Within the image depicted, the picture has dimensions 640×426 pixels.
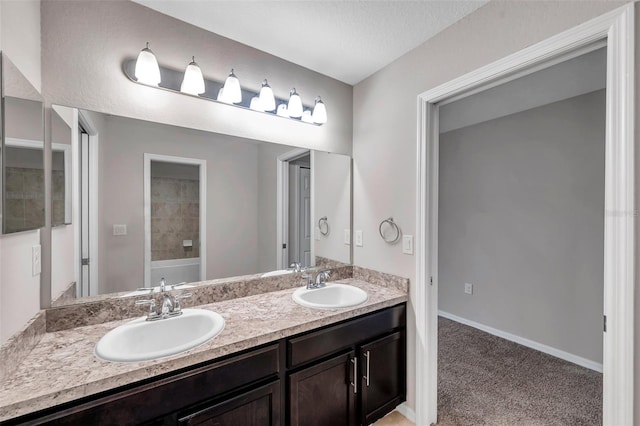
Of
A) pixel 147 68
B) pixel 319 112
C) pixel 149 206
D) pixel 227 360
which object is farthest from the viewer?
pixel 319 112

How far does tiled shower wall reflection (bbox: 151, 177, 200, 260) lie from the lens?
62.3 inches

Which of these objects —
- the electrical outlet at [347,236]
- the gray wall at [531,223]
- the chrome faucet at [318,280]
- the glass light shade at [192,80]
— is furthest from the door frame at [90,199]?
the gray wall at [531,223]

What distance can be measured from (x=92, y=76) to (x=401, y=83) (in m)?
1.80

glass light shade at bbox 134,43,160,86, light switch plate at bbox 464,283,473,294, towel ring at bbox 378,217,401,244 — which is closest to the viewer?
glass light shade at bbox 134,43,160,86

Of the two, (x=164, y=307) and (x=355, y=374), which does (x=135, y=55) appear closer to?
(x=164, y=307)

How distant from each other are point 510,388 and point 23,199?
10.2 ft

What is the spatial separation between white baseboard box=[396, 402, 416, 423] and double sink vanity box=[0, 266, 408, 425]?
86 mm

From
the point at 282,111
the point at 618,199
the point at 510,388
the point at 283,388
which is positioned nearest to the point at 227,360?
the point at 283,388

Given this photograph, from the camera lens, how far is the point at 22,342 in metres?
1.04

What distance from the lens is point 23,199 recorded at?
1043 mm

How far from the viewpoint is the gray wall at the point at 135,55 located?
1.33 meters

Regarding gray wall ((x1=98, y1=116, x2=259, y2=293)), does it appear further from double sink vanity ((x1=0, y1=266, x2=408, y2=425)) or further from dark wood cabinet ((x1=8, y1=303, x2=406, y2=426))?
dark wood cabinet ((x1=8, y1=303, x2=406, y2=426))

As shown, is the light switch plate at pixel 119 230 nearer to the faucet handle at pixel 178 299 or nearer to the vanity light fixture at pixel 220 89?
the faucet handle at pixel 178 299

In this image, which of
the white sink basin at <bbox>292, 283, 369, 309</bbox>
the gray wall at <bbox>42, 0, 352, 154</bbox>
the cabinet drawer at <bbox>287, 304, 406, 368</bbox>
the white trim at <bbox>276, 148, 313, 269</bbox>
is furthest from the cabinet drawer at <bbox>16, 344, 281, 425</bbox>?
the gray wall at <bbox>42, 0, 352, 154</bbox>
